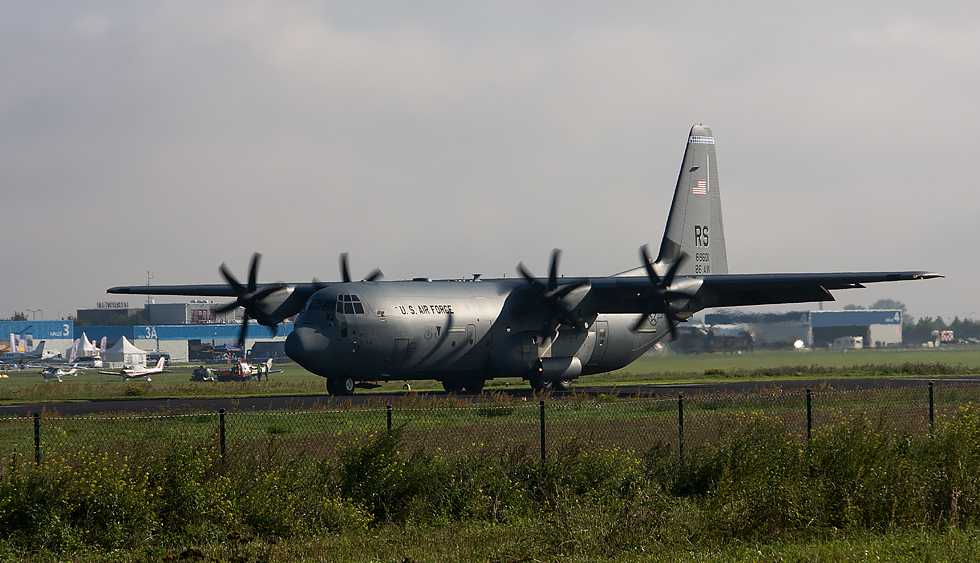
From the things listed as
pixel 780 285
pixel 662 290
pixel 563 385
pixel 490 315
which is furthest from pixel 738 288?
pixel 490 315

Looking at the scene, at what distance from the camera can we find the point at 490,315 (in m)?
36.6

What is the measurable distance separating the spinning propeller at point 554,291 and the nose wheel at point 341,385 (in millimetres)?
8038

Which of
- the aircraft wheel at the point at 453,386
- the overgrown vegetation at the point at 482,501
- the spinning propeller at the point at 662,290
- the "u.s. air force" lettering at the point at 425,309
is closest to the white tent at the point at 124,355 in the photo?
the aircraft wheel at the point at 453,386

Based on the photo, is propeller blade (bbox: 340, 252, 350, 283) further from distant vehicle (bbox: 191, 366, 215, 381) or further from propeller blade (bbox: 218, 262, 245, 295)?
distant vehicle (bbox: 191, 366, 215, 381)

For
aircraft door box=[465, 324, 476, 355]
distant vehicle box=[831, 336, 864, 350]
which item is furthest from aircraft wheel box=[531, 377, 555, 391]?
distant vehicle box=[831, 336, 864, 350]

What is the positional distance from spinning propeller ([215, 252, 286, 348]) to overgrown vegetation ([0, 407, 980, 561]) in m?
21.9

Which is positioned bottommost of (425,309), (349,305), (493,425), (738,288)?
(493,425)

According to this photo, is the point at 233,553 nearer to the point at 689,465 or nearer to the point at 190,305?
the point at 689,465

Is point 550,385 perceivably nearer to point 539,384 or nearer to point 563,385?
point 563,385

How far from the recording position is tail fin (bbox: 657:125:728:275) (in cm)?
4400

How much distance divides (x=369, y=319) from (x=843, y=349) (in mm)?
49623

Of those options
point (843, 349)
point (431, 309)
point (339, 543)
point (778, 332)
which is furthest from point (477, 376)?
point (843, 349)

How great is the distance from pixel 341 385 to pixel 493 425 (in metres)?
11.2

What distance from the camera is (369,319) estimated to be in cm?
3294
